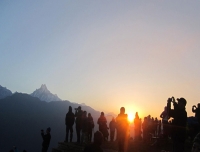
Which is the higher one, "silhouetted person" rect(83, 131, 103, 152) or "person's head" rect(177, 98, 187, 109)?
"person's head" rect(177, 98, 187, 109)

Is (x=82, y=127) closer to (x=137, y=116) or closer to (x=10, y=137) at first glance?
(x=137, y=116)

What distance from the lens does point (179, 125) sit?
7.28 metres

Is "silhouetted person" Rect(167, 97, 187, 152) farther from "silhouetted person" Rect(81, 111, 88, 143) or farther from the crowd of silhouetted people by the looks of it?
"silhouetted person" Rect(81, 111, 88, 143)

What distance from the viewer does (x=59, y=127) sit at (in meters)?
188

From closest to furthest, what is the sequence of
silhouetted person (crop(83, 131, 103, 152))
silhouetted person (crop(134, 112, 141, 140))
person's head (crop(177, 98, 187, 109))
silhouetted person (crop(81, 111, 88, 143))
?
silhouetted person (crop(83, 131, 103, 152))
person's head (crop(177, 98, 187, 109))
silhouetted person (crop(81, 111, 88, 143))
silhouetted person (crop(134, 112, 141, 140))

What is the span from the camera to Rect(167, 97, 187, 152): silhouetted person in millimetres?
7234

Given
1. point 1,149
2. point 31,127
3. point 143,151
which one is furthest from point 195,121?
point 31,127

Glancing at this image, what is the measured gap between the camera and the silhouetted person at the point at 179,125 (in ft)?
23.7

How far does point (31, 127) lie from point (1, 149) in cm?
5675

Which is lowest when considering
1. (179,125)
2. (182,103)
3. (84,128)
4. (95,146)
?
(84,128)

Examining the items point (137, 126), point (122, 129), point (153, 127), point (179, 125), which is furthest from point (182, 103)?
point (137, 126)

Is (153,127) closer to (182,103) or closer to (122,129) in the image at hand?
(122,129)

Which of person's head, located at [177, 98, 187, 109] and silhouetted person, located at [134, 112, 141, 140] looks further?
silhouetted person, located at [134, 112, 141, 140]

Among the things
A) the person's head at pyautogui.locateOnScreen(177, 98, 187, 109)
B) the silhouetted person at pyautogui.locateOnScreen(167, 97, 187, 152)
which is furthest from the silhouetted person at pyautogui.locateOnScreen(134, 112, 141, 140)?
the person's head at pyautogui.locateOnScreen(177, 98, 187, 109)
